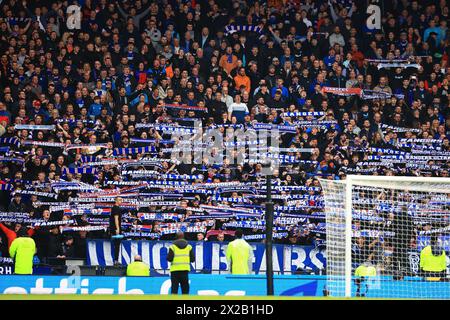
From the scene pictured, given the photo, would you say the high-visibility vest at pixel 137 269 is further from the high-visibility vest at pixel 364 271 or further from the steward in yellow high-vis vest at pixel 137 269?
the high-visibility vest at pixel 364 271

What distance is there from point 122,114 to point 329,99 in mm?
4867

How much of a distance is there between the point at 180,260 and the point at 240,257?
182 centimetres

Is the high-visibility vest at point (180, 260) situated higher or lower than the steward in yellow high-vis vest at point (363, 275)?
higher

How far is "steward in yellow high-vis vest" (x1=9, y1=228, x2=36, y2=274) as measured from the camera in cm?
1961

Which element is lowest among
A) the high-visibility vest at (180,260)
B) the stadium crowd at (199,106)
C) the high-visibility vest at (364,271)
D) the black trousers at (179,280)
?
the black trousers at (179,280)

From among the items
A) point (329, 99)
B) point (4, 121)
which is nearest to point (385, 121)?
point (329, 99)

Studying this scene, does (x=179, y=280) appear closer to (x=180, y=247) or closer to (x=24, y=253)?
(x=180, y=247)

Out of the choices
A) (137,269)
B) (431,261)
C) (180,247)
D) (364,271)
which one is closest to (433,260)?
(431,261)

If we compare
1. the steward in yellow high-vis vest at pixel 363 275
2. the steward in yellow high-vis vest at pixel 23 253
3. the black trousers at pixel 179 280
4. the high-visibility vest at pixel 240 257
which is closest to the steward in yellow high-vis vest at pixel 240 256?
the high-visibility vest at pixel 240 257

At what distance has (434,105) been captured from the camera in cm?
2552

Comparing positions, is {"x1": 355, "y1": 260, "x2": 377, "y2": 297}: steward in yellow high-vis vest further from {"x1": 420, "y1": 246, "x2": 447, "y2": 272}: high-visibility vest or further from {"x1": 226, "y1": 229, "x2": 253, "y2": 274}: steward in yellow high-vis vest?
{"x1": 226, "y1": 229, "x2": 253, "y2": 274}: steward in yellow high-vis vest

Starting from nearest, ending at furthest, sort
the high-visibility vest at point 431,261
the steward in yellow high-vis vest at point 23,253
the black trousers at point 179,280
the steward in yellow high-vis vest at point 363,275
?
the steward in yellow high-vis vest at point 363,275
the black trousers at point 179,280
the high-visibility vest at point 431,261
the steward in yellow high-vis vest at point 23,253

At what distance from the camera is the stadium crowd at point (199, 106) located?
22.4 meters
